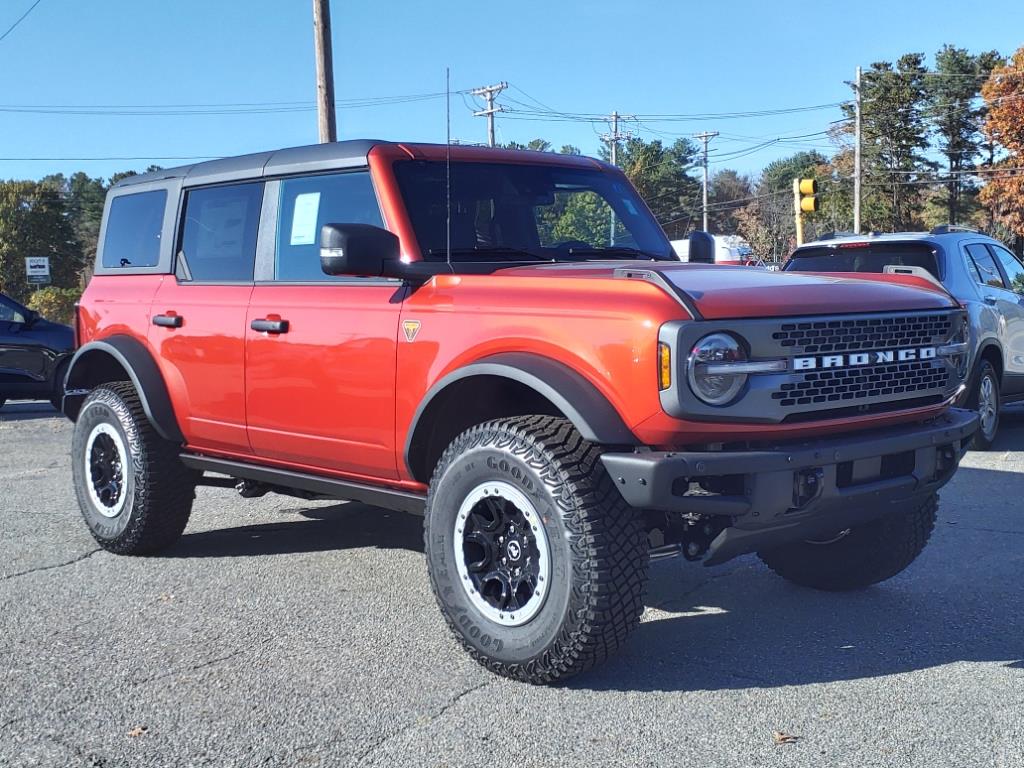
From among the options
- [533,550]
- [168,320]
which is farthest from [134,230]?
[533,550]

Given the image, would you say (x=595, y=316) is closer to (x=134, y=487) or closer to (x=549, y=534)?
(x=549, y=534)

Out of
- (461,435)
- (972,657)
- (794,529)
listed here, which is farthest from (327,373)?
(972,657)

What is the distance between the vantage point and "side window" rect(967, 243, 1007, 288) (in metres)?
9.52

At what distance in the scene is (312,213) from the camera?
5164mm

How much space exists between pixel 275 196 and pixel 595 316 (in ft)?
7.15

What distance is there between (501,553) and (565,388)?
718 millimetres

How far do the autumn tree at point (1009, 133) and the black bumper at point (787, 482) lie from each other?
174 feet

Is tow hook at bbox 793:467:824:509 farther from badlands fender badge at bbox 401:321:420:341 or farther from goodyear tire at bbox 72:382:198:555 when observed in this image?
goodyear tire at bbox 72:382:198:555

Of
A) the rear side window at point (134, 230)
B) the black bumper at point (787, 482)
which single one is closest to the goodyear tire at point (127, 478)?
the rear side window at point (134, 230)

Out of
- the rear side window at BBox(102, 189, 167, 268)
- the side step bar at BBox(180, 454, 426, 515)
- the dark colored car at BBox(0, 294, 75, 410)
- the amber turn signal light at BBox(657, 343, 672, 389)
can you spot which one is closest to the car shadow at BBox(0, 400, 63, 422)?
the dark colored car at BBox(0, 294, 75, 410)

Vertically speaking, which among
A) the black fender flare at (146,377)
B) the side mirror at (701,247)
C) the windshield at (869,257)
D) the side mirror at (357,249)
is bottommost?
the black fender flare at (146,377)

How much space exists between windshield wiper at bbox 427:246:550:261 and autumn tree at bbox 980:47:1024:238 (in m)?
52.7

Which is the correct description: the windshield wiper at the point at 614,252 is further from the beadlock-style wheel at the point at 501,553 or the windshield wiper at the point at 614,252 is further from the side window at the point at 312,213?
the beadlock-style wheel at the point at 501,553

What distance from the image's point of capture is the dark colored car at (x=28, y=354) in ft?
44.4
